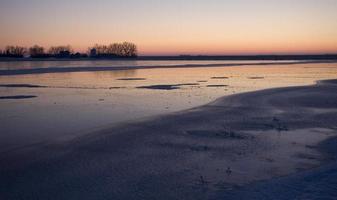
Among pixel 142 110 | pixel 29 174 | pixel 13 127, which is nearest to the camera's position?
pixel 29 174

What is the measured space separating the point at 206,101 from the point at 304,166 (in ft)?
31.5

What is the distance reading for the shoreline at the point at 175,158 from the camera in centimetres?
612

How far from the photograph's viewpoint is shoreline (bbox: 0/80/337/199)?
6.12 m

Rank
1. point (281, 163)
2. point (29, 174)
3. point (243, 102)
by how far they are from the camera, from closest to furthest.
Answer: point (29, 174)
point (281, 163)
point (243, 102)

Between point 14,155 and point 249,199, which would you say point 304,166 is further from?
point 14,155

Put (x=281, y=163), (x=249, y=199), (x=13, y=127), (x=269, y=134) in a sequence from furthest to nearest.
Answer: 1. (x=13, y=127)
2. (x=269, y=134)
3. (x=281, y=163)
4. (x=249, y=199)

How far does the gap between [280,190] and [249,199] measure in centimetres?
58

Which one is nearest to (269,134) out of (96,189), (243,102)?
(96,189)

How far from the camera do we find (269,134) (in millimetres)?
9898

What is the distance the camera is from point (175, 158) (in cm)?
781

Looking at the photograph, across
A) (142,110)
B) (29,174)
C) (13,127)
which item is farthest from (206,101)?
(29,174)

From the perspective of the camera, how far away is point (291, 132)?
10164 mm

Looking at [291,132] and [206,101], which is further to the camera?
[206,101]

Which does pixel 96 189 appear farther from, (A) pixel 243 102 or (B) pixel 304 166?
(A) pixel 243 102
